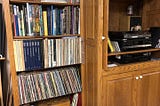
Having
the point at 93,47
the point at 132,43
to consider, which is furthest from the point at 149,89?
the point at 93,47

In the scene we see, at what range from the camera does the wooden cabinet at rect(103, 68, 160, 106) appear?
1640 mm

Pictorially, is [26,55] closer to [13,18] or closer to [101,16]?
[13,18]

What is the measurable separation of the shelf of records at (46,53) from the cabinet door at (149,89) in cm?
73

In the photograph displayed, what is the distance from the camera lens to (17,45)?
1486 millimetres

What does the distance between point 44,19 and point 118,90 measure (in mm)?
1034

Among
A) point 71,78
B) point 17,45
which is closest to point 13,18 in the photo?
point 17,45

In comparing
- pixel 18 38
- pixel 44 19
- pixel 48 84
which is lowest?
pixel 48 84

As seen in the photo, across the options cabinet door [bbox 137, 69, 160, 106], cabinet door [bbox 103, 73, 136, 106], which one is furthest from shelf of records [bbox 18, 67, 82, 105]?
cabinet door [bbox 137, 69, 160, 106]

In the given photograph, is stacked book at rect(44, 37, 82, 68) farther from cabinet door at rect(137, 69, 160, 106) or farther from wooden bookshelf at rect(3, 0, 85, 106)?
cabinet door at rect(137, 69, 160, 106)

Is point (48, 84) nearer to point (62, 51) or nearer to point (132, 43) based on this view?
point (62, 51)

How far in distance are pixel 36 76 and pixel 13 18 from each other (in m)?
0.60

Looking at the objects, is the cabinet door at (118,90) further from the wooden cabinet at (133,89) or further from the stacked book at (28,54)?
the stacked book at (28,54)

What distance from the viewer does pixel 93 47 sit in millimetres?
1597

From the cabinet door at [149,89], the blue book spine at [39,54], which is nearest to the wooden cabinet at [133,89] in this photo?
the cabinet door at [149,89]
